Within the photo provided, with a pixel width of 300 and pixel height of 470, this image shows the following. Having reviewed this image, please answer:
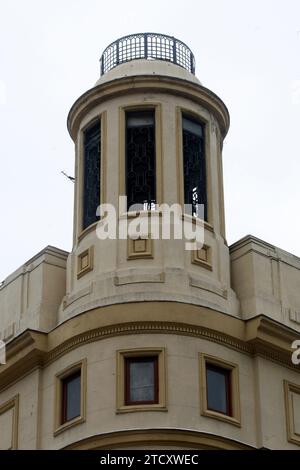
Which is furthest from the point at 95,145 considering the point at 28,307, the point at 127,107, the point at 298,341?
the point at 298,341

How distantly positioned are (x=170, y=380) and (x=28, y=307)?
583 centimetres

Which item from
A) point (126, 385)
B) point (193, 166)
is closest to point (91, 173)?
point (193, 166)

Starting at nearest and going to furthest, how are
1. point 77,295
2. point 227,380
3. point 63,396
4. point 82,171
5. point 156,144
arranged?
point 227,380, point 63,396, point 77,295, point 156,144, point 82,171

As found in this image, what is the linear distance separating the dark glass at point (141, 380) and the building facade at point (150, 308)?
4 cm

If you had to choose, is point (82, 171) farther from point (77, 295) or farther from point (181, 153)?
point (77, 295)

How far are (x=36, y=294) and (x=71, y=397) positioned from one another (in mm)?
3794

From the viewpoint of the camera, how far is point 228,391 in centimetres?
4016

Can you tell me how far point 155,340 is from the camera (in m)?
39.6

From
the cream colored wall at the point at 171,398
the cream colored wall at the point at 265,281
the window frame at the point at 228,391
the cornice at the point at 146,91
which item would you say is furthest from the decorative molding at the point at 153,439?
the cornice at the point at 146,91

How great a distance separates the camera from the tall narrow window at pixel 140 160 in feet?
140

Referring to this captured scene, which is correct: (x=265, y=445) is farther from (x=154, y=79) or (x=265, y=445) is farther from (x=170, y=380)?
(x=154, y=79)

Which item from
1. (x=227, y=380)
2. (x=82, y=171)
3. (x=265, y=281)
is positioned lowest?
(x=227, y=380)

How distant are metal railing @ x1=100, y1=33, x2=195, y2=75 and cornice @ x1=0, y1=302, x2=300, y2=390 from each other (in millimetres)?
9643

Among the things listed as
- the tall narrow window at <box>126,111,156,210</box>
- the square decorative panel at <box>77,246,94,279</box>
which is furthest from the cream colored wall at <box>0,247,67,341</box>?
the tall narrow window at <box>126,111,156,210</box>
